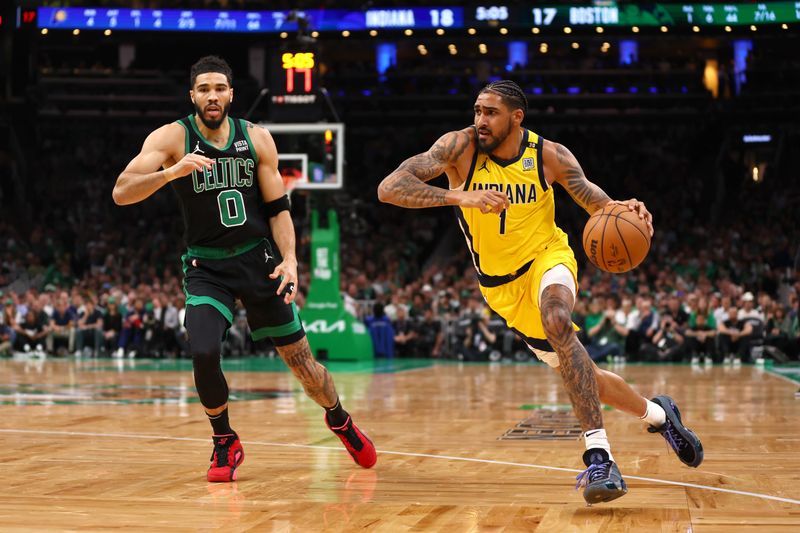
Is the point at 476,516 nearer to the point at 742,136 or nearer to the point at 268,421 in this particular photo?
the point at 268,421

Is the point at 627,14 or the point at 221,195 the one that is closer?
the point at 221,195

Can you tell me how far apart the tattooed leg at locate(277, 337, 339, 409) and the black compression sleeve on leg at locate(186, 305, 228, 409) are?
0.40 m

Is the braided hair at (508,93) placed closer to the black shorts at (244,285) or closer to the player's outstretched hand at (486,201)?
the player's outstretched hand at (486,201)

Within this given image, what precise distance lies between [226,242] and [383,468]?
4.86 feet

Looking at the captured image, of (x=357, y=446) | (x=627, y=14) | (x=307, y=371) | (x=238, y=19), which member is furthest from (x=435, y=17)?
(x=357, y=446)

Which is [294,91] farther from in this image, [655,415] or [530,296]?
[655,415]

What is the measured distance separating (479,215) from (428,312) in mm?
15647

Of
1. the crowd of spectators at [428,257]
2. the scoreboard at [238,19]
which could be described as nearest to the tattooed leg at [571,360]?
the crowd of spectators at [428,257]

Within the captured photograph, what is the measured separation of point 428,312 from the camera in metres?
21.1

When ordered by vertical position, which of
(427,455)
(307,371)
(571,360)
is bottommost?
(427,455)

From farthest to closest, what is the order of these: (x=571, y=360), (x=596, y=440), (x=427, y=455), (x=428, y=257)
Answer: (x=428, y=257) < (x=427, y=455) < (x=571, y=360) < (x=596, y=440)

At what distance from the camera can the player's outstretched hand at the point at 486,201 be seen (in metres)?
4.77

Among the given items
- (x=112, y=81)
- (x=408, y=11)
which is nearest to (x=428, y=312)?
(x=408, y=11)

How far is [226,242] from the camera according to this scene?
218 inches
